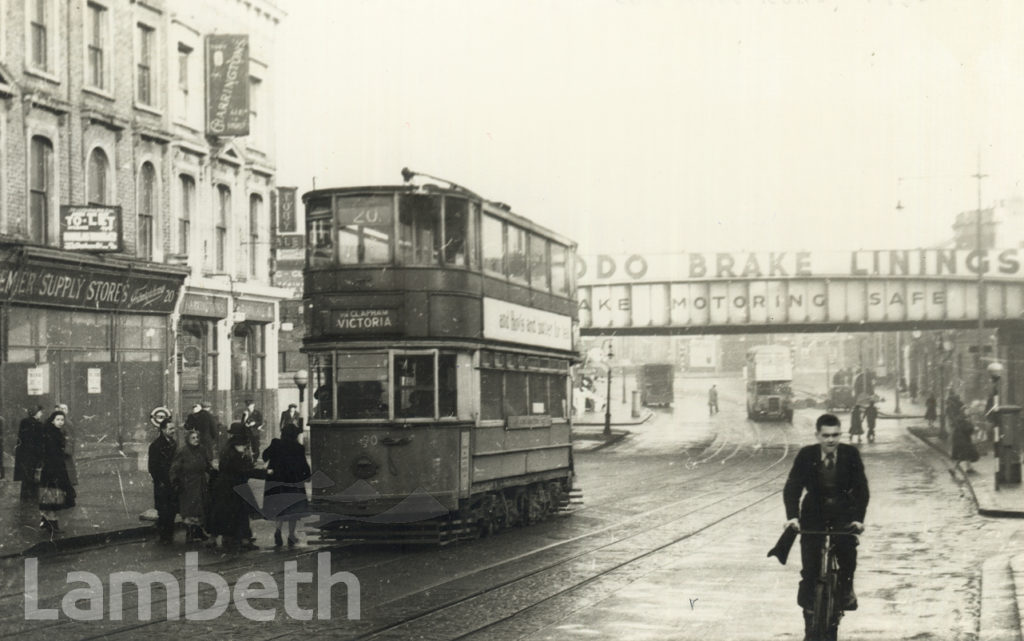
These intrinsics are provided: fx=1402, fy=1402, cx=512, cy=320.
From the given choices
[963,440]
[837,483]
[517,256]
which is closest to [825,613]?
[837,483]

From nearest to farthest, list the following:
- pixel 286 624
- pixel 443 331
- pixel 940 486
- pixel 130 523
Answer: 1. pixel 286 624
2. pixel 443 331
3. pixel 130 523
4. pixel 940 486

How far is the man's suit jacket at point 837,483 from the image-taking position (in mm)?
9734

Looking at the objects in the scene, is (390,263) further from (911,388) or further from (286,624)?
(911,388)

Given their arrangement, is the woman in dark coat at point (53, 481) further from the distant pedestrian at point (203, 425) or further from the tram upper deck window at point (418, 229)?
the tram upper deck window at point (418, 229)

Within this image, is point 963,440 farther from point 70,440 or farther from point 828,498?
point 828,498

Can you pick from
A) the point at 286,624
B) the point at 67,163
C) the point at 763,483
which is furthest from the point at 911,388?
the point at 286,624

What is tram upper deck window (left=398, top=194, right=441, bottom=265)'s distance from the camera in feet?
59.2

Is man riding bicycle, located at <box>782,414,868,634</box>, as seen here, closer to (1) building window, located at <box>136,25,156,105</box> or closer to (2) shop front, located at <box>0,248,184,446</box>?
(2) shop front, located at <box>0,248,184,446</box>

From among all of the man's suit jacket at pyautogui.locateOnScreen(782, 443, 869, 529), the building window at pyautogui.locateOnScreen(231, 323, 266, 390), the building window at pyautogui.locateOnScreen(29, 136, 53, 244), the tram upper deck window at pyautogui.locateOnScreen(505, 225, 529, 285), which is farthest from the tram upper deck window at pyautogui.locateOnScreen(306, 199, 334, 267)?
the building window at pyautogui.locateOnScreen(231, 323, 266, 390)

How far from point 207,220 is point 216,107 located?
9.39ft

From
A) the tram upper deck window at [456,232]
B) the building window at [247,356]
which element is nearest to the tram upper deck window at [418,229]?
the tram upper deck window at [456,232]

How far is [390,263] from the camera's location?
17938mm

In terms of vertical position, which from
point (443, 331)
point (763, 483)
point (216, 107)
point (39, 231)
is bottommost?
Answer: point (763, 483)

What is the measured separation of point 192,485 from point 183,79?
18779 mm
